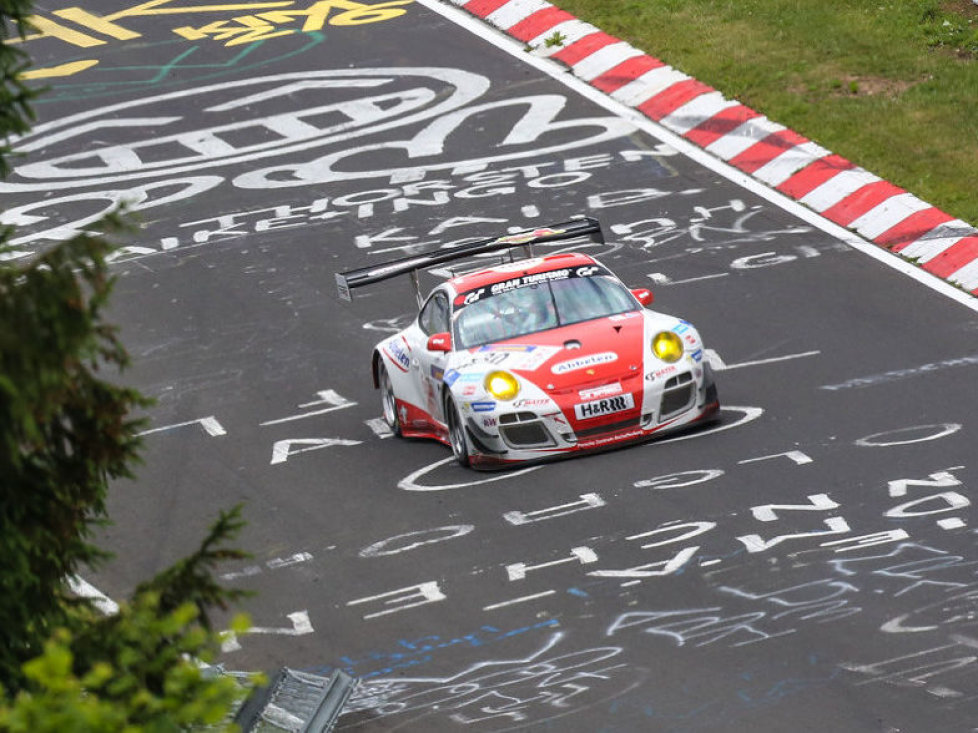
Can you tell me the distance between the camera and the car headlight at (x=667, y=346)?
13695 mm

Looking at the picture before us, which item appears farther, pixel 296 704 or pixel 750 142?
pixel 750 142

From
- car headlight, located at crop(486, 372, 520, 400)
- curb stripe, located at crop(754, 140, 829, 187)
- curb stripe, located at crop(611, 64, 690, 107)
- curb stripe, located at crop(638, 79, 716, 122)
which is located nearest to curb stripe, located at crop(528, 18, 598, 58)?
curb stripe, located at crop(611, 64, 690, 107)

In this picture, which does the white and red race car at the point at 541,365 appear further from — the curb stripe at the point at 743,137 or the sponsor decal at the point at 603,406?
the curb stripe at the point at 743,137

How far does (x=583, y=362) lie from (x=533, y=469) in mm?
881

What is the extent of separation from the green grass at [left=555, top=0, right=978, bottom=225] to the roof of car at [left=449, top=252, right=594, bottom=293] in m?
5.50

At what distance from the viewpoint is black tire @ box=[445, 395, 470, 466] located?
45.2 feet

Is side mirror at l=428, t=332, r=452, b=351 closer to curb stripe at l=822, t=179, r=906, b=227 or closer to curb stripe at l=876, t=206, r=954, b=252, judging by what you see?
curb stripe at l=876, t=206, r=954, b=252

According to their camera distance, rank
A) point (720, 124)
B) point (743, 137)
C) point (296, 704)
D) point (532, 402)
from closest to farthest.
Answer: point (296, 704) → point (532, 402) → point (743, 137) → point (720, 124)

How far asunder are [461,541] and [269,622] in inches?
62.2

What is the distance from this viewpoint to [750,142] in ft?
70.4

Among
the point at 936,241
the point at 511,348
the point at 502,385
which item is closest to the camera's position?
the point at 502,385

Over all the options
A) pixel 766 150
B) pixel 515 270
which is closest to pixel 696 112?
pixel 766 150

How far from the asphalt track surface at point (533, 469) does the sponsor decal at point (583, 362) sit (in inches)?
27.9

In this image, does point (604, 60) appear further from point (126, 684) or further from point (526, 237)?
point (126, 684)
